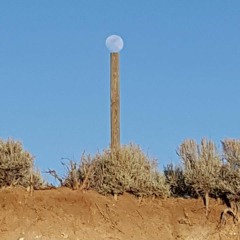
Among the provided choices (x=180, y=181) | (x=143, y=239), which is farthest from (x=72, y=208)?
(x=180, y=181)

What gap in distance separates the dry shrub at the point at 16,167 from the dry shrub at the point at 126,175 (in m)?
1.76

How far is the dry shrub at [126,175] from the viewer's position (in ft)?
59.1

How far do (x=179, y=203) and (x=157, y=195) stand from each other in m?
0.67

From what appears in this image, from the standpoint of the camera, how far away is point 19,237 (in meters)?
16.8

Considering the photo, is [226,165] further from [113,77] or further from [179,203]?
[113,77]

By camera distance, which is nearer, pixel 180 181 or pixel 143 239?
pixel 143 239

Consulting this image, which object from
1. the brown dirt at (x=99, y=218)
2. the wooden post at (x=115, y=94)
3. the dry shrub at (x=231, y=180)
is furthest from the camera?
the wooden post at (x=115, y=94)

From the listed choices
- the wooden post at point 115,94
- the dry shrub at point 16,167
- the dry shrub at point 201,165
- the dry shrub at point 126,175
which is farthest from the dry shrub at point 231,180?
the dry shrub at point 16,167

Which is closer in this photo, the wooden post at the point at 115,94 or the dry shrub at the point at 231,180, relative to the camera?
the dry shrub at the point at 231,180

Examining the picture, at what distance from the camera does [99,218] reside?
17422mm

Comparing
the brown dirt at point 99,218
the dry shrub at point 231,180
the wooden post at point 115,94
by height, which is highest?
the wooden post at point 115,94

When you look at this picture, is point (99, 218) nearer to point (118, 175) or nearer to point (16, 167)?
point (118, 175)

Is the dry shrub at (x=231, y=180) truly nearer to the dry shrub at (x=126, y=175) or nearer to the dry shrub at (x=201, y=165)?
the dry shrub at (x=201, y=165)

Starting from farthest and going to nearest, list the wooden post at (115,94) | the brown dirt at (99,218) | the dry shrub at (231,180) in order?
the wooden post at (115,94), the dry shrub at (231,180), the brown dirt at (99,218)
